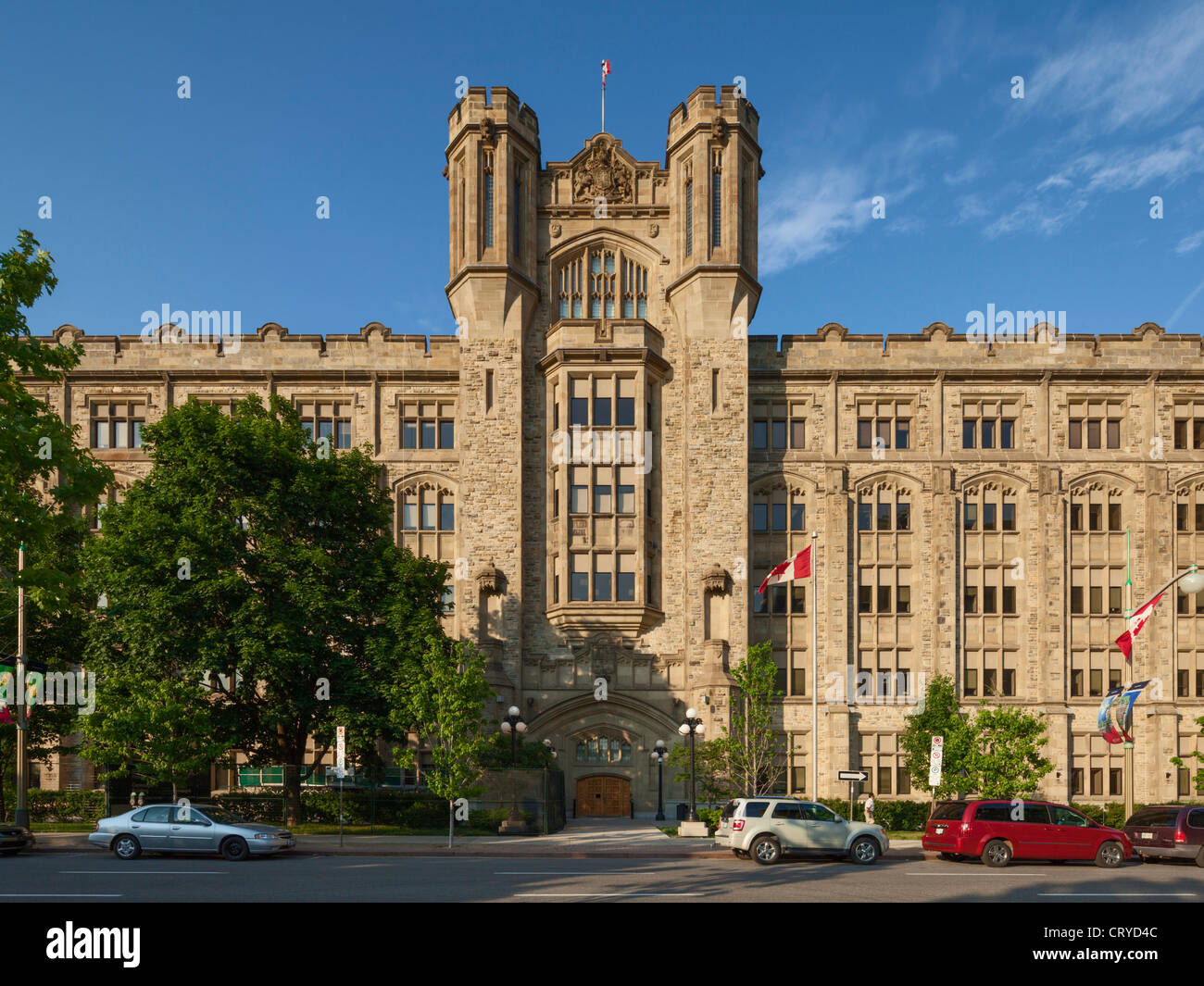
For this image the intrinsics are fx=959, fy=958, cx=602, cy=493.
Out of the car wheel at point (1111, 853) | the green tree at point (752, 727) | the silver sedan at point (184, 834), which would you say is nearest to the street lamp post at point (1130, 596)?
the car wheel at point (1111, 853)

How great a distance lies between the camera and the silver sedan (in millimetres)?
22969

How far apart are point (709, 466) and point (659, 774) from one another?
1306 centimetres

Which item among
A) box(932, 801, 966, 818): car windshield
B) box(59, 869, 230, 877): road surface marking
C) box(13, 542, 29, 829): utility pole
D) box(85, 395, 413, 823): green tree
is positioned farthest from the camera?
box(85, 395, 413, 823): green tree

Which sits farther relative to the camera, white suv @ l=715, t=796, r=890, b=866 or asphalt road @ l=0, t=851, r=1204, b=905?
white suv @ l=715, t=796, r=890, b=866

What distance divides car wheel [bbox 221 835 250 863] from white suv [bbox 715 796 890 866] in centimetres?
1152

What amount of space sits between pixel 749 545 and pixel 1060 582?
13.9 metres

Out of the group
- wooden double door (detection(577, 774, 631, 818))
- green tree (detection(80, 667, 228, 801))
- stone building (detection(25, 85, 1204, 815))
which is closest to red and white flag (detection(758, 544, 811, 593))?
stone building (detection(25, 85, 1204, 815))

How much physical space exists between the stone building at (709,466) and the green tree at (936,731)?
10.6 feet

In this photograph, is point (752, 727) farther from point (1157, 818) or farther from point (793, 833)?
point (1157, 818)

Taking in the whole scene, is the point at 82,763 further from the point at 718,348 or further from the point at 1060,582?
the point at 1060,582

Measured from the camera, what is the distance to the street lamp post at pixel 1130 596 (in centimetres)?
2278

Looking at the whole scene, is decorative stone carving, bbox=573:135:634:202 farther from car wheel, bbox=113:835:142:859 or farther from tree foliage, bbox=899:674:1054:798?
car wheel, bbox=113:835:142:859

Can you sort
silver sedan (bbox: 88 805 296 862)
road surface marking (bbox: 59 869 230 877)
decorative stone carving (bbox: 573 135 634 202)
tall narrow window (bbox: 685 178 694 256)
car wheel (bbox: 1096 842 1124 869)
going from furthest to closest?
decorative stone carving (bbox: 573 135 634 202)
tall narrow window (bbox: 685 178 694 256)
car wheel (bbox: 1096 842 1124 869)
silver sedan (bbox: 88 805 296 862)
road surface marking (bbox: 59 869 230 877)

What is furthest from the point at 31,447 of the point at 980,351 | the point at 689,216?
the point at 980,351
